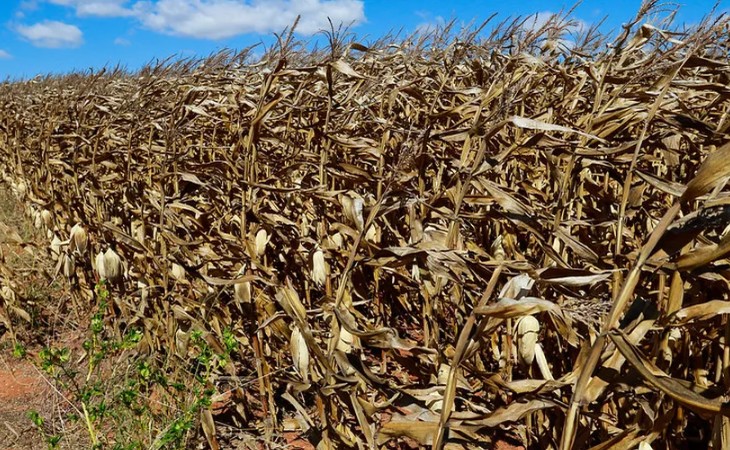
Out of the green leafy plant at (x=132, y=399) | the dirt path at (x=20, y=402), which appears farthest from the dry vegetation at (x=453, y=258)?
the dirt path at (x=20, y=402)

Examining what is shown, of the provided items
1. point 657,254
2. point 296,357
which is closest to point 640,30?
point 657,254

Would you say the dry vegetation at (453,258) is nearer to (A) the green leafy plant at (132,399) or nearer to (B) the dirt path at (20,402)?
(A) the green leafy plant at (132,399)

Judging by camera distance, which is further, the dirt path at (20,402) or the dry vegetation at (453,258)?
the dirt path at (20,402)

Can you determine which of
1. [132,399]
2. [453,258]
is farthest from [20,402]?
[453,258]

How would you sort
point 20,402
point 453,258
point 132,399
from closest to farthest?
1. point 453,258
2. point 132,399
3. point 20,402

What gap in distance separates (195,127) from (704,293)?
9.94ft

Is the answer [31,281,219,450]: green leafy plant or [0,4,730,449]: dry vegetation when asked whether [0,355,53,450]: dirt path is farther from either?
[0,4,730,449]: dry vegetation

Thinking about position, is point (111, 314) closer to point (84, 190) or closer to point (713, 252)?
point (84, 190)

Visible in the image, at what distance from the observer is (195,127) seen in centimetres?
408

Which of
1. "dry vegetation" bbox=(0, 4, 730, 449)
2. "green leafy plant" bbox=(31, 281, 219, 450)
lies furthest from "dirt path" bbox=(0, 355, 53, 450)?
"dry vegetation" bbox=(0, 4, 730, 449)

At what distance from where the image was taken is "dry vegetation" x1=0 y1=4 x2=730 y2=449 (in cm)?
147

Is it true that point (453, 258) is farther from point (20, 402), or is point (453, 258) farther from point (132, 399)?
point (20, 402)

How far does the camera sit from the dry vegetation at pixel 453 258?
1.47 m

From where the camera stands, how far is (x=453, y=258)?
1.72m
